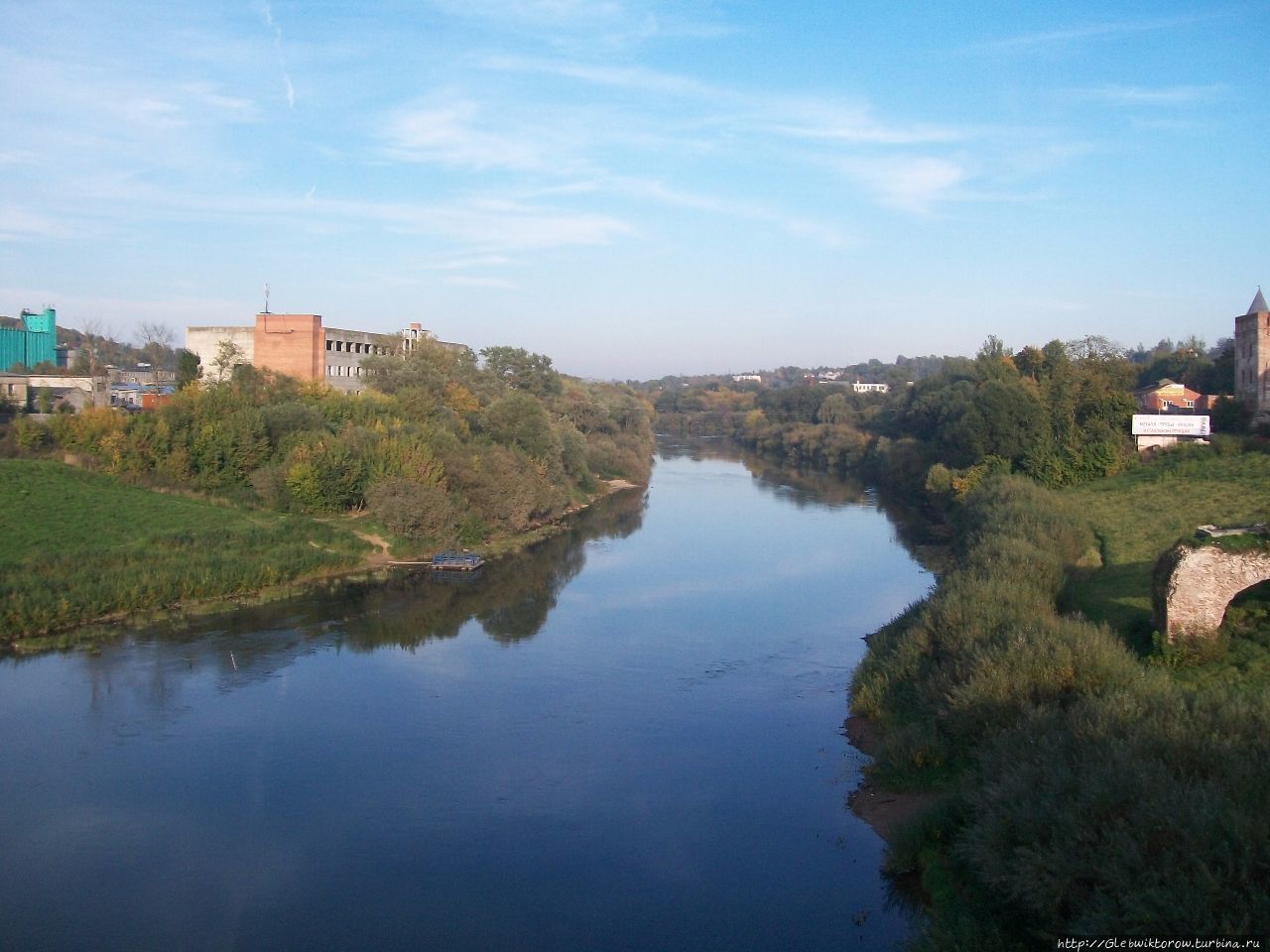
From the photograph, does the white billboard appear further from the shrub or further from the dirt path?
the dirt path

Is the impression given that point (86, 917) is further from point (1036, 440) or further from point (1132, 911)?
point (1036, 440)

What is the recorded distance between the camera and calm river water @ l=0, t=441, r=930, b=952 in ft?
36.2

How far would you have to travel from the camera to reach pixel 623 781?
14.6m

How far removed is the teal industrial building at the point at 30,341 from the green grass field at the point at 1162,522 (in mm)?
59704

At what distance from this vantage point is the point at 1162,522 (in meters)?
25.7

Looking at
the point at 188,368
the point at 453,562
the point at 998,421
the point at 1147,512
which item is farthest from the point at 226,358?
the point at 1147,512

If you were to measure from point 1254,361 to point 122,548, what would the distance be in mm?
38835

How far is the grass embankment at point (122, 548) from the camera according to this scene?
72.3 feet

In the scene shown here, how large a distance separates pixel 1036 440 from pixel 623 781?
30.7 m

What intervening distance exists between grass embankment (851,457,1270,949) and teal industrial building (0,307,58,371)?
63.1 m

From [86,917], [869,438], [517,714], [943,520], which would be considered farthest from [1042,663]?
[869,438]

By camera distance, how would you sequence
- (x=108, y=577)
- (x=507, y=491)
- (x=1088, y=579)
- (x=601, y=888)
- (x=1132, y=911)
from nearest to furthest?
(x=1132, y=911) < (x=601, y=888) < (x=1088, y=579) < (x=108, y=577) < (x=507, y=491)

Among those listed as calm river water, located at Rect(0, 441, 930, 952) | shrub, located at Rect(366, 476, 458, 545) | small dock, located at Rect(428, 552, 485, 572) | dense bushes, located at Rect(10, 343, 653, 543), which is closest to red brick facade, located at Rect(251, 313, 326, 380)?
dense bushes, located at Rect(10, 343, 653, 543)

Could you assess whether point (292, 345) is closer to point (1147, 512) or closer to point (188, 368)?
point (188, 368)
